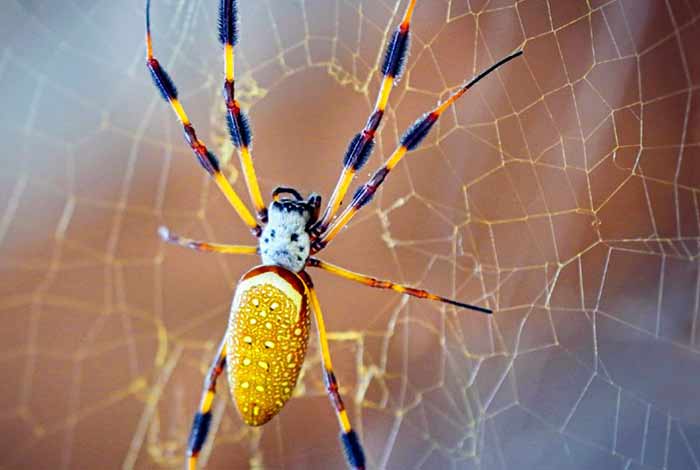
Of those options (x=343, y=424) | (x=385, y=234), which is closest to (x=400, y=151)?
(x=343, y=424)

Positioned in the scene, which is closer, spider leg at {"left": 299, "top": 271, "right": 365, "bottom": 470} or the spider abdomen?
the spider abdomen

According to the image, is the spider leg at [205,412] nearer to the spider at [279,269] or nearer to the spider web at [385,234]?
the spider at [279,269]

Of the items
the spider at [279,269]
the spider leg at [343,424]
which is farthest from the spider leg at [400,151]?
the spider leg at [343,424]

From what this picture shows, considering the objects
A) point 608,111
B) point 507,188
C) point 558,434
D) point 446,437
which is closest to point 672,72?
point 608,111

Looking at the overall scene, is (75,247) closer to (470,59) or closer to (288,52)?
(288,52)

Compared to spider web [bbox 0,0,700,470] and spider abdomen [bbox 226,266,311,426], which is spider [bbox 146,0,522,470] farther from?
spider web [bbox 0,0,700,470]

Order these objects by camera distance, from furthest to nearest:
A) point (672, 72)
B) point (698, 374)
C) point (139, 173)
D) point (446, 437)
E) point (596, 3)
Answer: point (139, 173) < point (446, 437) < point (698, 374) < point (672, 72) < point (596, 3)

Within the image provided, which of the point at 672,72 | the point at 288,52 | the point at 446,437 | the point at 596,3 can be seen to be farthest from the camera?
the point at 288,52

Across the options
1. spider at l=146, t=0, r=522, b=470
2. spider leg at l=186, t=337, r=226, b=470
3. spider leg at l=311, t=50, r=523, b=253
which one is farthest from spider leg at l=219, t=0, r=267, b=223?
spider leg at l=186, t=337, r=226, b=470

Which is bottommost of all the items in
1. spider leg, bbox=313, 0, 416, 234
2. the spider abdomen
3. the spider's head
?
the spider abdomen
